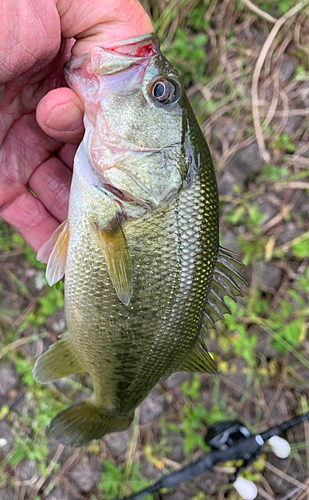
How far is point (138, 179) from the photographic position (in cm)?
150

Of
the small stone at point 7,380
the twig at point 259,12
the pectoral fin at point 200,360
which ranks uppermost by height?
the twig at point 259,12

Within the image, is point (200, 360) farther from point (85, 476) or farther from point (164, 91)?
point (85, 476)

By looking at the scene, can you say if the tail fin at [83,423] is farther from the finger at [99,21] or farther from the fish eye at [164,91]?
the finger at [99,21]

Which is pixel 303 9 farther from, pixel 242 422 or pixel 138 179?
pixel 242 422

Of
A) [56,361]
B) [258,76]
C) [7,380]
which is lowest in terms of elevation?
[7,380]

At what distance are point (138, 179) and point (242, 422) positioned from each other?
252 centimetres

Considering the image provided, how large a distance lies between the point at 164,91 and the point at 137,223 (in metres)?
0.61

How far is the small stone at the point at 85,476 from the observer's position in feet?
8.95

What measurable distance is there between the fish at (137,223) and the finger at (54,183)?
2.04ft

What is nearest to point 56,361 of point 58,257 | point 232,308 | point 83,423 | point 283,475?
point 83,423

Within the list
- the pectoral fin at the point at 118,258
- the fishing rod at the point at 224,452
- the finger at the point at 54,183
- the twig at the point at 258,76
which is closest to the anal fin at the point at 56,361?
the pectoral fin at the point at 118,258

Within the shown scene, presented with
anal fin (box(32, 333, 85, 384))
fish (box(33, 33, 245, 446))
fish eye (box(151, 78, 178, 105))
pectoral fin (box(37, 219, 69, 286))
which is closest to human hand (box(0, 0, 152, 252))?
fish (box(33, 33, 245, 446))

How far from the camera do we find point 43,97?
1716mm

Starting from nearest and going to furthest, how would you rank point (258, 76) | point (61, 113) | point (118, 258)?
1. point (118, 258)
2. point (61, 113)
3. point (258, 76)
